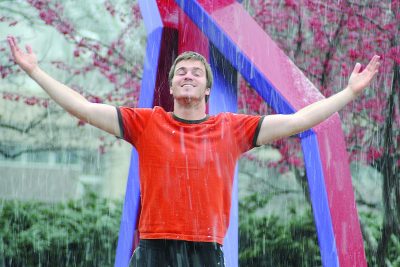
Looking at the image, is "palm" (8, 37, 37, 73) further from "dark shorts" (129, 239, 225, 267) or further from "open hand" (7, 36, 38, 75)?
"dark shorts" (129, 239, 225, 267)

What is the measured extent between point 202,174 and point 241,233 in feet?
16.9

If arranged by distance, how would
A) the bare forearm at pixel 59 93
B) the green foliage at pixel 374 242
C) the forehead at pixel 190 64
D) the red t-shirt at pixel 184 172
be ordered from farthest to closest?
the green foliage at pixel 374 242
the forehead at pixel 190 64
the bare forearm at pixel 59 93
the red t-shirt at pixel 184 172

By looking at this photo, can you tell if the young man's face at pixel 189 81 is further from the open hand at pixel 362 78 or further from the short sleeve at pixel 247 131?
the open hand at pixel 362 78

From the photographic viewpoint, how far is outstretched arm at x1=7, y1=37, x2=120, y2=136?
2.89 metres

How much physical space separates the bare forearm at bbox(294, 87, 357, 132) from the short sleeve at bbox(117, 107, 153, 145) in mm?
628

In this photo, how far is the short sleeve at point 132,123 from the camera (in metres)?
2.94

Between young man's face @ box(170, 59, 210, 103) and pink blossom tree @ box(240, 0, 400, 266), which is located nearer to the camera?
young man's face @ box(170, 59, 210, 103)

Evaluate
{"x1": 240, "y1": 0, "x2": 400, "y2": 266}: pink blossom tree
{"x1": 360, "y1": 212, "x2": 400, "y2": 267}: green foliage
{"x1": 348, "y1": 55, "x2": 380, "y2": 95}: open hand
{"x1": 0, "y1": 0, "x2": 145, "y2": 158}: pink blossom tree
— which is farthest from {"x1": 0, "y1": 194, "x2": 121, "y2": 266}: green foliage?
{"x1": 348, "y1": 55, "x2": 380, "y2": 95}: open hand

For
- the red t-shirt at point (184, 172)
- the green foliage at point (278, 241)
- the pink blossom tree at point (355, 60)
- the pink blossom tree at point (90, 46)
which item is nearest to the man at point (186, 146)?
the red t-shirt at point (184, 172)

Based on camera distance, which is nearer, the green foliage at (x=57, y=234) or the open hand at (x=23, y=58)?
the open hand at (x=23, y=58)

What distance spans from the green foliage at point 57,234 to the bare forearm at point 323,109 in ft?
16.7

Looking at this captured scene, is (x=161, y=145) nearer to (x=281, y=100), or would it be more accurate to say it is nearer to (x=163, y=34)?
(x=281, y=100)

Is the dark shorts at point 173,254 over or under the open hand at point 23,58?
under

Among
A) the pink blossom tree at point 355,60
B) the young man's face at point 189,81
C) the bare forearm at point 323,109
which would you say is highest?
the pink blossom tree at point 355,60
